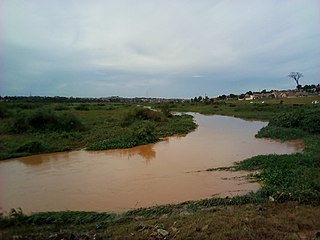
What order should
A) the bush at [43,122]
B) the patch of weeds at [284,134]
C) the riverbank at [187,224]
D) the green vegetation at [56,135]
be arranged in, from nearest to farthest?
the riverbank at [187,224], the green vegetation at [56,135], the patch of weeds at [284,134], the bush at [43,122]

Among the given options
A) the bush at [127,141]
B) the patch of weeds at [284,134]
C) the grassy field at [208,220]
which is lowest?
the patch of weeds at [284,134]

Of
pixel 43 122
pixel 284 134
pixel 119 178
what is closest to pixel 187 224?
pixel 119 178

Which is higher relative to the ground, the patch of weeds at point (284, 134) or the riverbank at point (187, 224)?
the riverbank at point (187, 224)

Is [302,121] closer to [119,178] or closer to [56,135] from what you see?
[119,178]

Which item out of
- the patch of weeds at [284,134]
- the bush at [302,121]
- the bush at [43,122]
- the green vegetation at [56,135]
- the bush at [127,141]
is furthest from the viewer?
the bush at [302,121]

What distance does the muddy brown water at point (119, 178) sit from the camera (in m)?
8.30

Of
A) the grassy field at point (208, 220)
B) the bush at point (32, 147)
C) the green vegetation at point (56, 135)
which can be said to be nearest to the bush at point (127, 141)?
the green vegetation at point (56, 135)

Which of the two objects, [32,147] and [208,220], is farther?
[32,147]

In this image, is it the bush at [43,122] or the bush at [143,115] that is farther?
the bush at [143,115]

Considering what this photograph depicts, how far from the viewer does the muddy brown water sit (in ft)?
27.2

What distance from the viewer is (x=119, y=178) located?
10602 millimetres

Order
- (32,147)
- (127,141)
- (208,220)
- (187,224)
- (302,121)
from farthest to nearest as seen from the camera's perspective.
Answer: (302,121), (127,141), (32,147), (208,220), (187,224)

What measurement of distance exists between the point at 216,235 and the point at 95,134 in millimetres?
15405

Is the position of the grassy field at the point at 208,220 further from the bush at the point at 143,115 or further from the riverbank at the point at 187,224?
the bush at the point at 143,115
